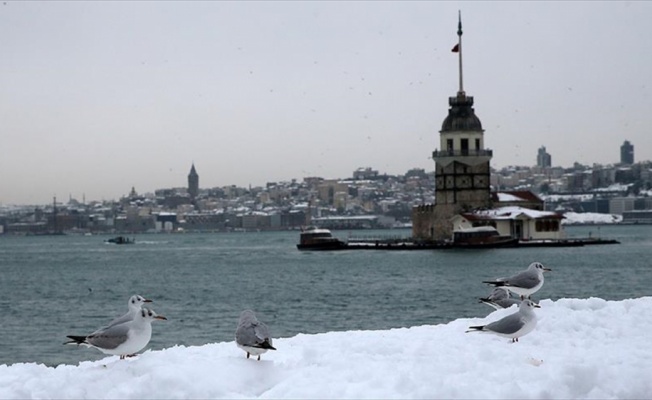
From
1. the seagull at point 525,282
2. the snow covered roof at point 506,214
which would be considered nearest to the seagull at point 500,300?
the seagull at point 525,282

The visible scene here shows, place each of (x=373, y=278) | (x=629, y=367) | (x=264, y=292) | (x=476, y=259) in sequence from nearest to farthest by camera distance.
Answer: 1. (x=629, y=367)
2. (x=264, y=292)
3. (x=373, y=278)
4. (x=476, y=259)

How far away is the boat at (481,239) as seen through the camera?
8225cm

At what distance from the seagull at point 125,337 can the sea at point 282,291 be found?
15.5m

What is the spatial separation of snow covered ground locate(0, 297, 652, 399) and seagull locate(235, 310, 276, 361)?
0.15 m

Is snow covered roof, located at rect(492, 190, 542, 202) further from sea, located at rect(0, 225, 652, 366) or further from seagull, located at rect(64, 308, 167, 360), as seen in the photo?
seagull, located at rect(64, 308, 167, 360)

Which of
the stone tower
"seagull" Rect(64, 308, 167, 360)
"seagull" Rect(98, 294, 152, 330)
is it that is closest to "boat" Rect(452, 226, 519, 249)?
the stone tower

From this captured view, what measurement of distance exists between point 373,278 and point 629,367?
45.4 metres

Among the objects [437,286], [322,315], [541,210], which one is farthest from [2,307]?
[541,210]

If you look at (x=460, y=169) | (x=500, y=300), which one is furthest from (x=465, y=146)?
(x=500, y=300)

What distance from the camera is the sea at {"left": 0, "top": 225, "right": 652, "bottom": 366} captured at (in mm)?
32375

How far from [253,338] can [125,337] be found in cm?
115

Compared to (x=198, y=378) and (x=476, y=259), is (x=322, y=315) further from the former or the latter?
(x=476, y=259)

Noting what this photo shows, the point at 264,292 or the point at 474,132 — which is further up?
the point at 474,132

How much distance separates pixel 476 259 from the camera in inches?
2768
